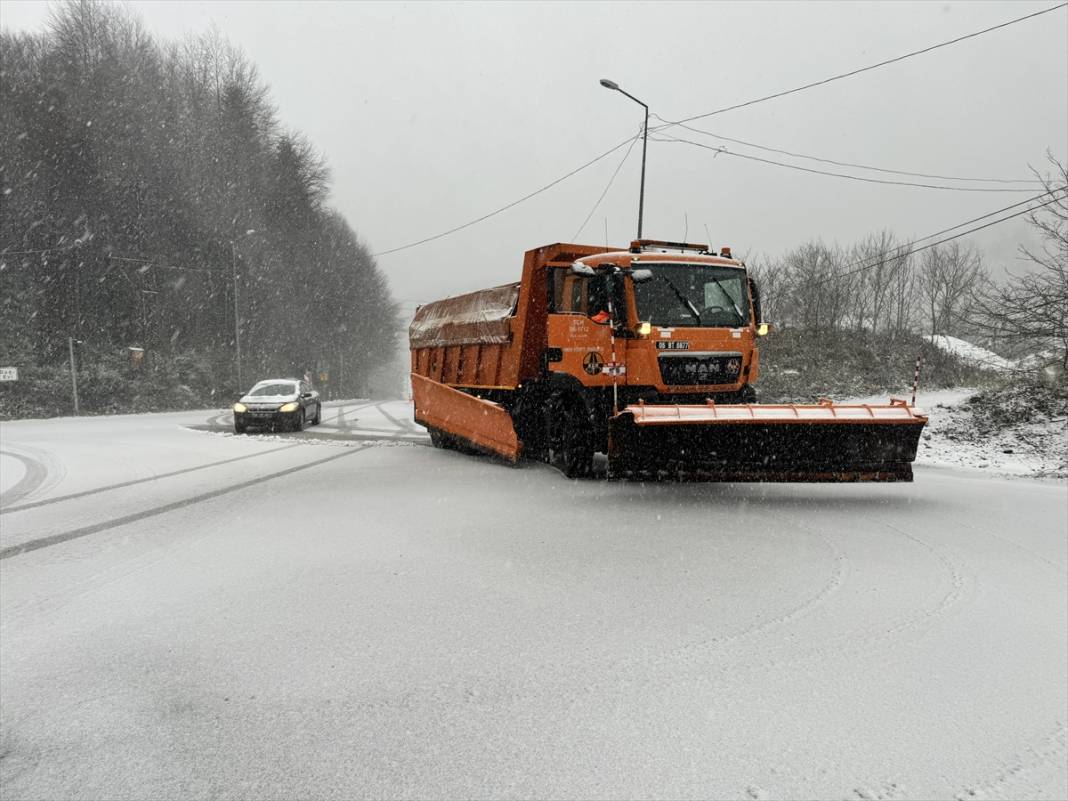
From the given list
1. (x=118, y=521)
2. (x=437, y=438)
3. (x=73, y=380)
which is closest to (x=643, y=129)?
(x=437, y=438)

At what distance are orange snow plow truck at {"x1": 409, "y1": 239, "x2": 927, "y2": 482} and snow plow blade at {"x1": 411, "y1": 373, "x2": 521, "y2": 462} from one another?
0.13ft

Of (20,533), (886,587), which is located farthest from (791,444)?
(20,533)

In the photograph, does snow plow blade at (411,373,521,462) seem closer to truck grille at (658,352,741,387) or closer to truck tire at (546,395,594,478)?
truck tire at (546,395,594,478)

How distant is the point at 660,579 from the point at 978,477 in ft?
25.5

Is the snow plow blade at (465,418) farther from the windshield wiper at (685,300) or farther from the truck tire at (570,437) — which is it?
the windshield wiper at (685,300)

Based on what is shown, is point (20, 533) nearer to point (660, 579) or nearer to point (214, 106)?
point (660, 579)

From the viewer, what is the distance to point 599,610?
172 inches

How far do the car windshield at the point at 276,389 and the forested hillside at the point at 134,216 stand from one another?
17.7 meters

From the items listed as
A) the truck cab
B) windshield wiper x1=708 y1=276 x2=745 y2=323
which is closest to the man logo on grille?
the truck cab

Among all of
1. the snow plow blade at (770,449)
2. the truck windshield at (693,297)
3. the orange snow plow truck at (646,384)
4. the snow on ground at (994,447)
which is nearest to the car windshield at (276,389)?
the orange snow plow truck at (646,384)

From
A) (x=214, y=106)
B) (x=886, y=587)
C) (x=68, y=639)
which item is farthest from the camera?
(x=214, y=106)

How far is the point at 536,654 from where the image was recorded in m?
3.69

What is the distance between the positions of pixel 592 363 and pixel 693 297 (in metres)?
1.49

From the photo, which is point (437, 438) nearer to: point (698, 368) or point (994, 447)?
point (698, 368)
